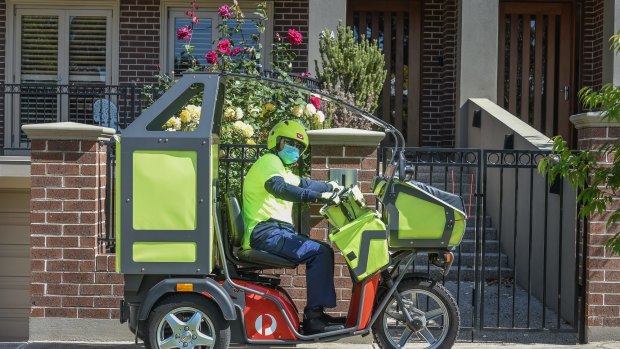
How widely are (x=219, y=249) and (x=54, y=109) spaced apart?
24.1 feet

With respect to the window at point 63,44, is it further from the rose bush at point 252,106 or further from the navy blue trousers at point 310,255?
the navy blue trousers at point 310,255

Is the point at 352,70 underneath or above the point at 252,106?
above

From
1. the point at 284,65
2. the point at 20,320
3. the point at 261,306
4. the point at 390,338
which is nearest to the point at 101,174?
the point at 261,306

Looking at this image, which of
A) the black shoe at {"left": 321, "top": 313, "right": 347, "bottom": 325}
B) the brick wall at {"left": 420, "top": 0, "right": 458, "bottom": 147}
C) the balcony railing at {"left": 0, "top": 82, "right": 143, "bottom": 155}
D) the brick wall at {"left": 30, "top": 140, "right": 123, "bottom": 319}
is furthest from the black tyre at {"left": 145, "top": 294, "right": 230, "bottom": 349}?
the brick wall at {"left": 420, "top": 0, "right": 458, "bottom": 147}

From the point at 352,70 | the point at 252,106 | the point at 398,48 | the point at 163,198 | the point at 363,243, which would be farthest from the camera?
the point at 398,48

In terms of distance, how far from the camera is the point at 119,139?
582 centimetres

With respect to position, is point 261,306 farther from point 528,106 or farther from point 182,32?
point 528,106

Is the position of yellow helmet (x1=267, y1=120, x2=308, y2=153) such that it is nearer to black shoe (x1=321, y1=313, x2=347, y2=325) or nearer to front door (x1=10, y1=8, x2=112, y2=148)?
black shoe (x1=321, y1=313, x2=347, y2=325)

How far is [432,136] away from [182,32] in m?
5.47

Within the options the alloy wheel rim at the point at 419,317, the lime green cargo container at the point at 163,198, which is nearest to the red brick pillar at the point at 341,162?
the alloy wheel rim at the point at 419,317

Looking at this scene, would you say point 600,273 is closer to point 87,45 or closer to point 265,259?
point 265,259

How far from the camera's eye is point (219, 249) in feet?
19.7

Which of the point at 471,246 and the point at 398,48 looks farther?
the point at 398,48

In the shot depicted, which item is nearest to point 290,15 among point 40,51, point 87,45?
point 87,45
